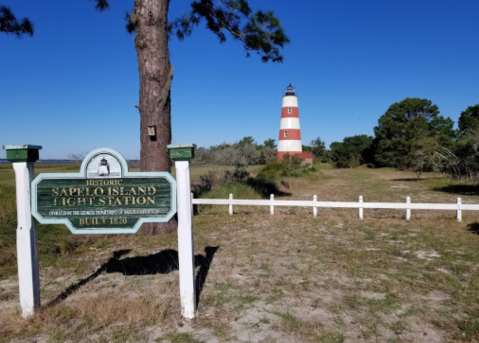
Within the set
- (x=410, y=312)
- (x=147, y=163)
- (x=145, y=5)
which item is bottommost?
(x=410, y=312)

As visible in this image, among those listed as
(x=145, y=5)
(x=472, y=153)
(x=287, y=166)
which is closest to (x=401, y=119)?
(x=287, y=166)

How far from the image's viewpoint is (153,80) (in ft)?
26.3

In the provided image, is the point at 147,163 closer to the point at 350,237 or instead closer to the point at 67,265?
the point at 67,265

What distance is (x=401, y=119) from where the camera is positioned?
156 feet

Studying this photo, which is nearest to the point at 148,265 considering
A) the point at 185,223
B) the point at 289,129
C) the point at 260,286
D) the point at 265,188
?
the point at 260,286

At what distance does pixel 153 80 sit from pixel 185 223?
16.7 feet

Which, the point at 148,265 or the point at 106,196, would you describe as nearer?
the point at 106,196

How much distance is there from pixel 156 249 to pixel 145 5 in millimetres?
5438

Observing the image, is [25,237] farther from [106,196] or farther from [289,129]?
[289,129]

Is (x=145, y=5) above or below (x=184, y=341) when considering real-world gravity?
above

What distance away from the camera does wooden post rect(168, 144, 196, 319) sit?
3.80 metres

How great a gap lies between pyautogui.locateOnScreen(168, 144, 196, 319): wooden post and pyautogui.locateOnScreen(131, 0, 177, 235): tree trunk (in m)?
4.32

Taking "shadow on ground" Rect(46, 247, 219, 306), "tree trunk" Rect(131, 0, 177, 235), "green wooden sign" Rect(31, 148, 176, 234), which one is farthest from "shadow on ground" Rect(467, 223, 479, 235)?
"green wooden sign" Rect(31, 148, 176, 234)

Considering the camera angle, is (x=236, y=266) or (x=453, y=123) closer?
(x=236, y=266)
